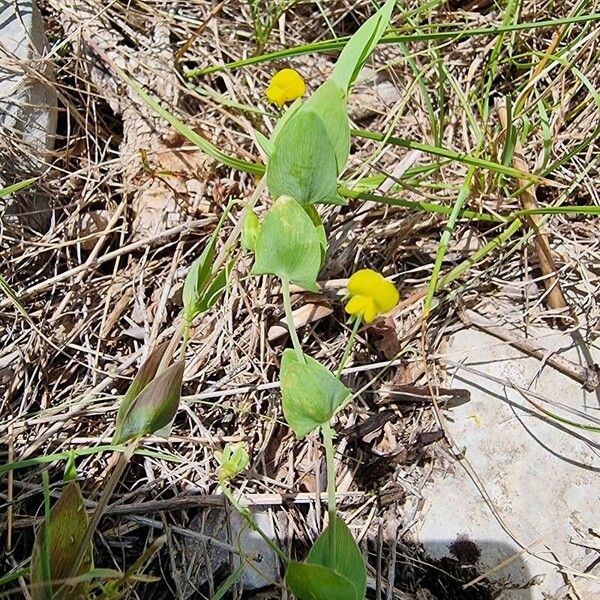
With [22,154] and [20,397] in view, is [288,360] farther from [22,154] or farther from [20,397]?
[22,154]

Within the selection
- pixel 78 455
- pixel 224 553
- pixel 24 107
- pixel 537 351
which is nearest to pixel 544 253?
pixel 537 351

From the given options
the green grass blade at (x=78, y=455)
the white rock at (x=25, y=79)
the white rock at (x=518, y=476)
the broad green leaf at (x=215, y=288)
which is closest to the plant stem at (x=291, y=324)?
the broad green leaf at (x=215, y=288)

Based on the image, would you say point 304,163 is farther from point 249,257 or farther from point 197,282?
point 249,257

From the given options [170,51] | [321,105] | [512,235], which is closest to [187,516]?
[321,105]

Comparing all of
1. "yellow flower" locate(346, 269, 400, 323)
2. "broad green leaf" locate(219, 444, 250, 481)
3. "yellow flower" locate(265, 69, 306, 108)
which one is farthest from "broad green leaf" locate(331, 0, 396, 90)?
"broad green leaf" locate(219, 444, 250, 481)

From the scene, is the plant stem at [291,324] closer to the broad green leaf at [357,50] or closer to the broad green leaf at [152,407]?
the broad green leaf at [152,407]
